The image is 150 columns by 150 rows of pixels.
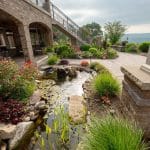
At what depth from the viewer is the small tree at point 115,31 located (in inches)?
890

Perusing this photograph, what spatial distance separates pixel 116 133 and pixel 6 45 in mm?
15950

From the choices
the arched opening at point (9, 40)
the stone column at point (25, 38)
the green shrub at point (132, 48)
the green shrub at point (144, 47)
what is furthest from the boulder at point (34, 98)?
the green shrub at point (132, 48)

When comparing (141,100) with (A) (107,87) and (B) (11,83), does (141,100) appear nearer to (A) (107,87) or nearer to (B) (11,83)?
(A) (107,87)

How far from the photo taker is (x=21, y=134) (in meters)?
3.91

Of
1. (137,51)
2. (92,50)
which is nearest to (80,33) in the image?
(92,50)

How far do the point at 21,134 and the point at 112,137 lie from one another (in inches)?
95.5

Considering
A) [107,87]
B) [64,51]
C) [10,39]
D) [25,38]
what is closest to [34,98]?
[107,87]

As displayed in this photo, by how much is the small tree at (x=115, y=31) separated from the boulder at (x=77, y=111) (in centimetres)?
1851

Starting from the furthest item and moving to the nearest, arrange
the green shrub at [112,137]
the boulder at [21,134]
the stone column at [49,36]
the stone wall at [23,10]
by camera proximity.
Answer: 1. the stone column at [49,36]
2. the stone wall at [23,10]
3. the boulder at [21,134]
4. the green shrub at [112,137]

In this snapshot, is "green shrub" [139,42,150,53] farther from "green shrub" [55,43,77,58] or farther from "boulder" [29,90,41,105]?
"boulder" [29,90,41,105]

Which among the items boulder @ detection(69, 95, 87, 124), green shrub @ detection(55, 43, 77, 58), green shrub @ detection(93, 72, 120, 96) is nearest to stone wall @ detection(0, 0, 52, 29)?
green shrub @ detection(55, 43, 77, 58)

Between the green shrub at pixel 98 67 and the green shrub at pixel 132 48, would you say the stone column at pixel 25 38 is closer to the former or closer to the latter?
the green shrub at pixel 98 67

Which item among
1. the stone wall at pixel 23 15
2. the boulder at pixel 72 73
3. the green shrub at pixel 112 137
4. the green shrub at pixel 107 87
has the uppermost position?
the stone wall at pixel 23 15

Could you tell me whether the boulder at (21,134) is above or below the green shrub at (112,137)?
below
